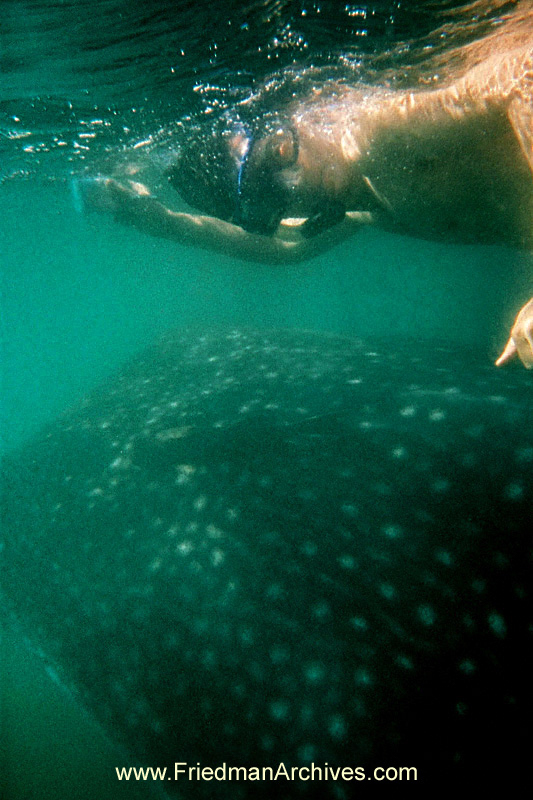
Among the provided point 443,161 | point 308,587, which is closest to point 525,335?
point 308,587

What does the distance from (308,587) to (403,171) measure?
11.4ft

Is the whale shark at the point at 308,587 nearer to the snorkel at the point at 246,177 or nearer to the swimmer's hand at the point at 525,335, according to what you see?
the swimmer's hand at the point at 525,335

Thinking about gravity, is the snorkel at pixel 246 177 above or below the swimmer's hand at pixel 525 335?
above

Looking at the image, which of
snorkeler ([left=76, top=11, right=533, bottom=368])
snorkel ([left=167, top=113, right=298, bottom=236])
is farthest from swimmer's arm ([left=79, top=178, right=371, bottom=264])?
snorkel ([left=167, top=113, right=298, bottom=236])

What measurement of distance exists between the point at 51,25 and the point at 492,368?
659 centimetres

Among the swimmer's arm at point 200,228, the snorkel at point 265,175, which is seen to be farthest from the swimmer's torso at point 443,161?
the swimmer's arm at point 200,228

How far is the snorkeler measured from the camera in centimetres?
306

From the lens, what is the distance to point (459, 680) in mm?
1710

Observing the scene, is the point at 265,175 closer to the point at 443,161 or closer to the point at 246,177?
the point at 246,177

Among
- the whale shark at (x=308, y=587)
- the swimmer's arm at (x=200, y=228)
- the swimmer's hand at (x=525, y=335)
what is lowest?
the whale shark at (x=308, y=587)

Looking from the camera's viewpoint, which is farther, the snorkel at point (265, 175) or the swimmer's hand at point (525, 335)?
the snorkel at point (265, 175)

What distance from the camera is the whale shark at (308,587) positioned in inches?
68.1

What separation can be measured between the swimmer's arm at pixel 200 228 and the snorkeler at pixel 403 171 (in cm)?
2

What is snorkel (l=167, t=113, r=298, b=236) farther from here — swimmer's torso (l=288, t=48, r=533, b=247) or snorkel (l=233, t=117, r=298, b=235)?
swimmer's torso (l=288, t=48, r=533, b=247)
